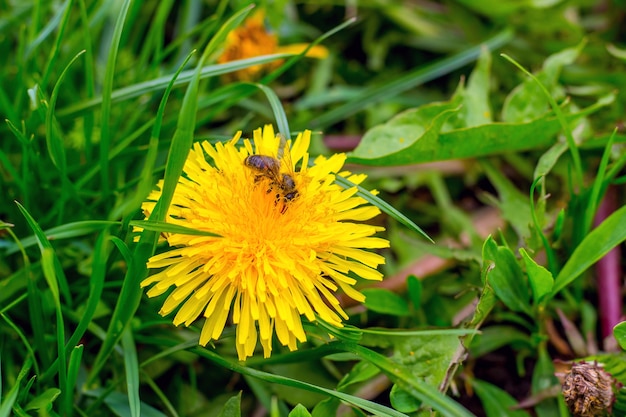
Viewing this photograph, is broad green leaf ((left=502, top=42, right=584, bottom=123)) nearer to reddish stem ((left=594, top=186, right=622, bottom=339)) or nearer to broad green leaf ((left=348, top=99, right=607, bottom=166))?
broad green leaf ((left=348, top=99, right=607, bottom=166))

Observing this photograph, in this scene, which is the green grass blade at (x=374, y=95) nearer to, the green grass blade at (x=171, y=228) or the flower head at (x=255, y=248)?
the flower head at (x=255, y=248)

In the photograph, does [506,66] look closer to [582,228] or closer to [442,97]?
[442,97]

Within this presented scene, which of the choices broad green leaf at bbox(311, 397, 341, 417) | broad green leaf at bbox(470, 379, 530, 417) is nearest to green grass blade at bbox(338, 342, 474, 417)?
broad green leaf at bbox(311, 397, 341, 417)

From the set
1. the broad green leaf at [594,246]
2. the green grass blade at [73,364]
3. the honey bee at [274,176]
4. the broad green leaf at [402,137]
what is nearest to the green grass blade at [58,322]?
A: the green grass blade at [73,364]

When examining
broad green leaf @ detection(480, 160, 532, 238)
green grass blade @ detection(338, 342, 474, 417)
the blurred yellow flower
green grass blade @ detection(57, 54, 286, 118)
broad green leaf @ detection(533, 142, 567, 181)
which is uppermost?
the blurred yellow flower

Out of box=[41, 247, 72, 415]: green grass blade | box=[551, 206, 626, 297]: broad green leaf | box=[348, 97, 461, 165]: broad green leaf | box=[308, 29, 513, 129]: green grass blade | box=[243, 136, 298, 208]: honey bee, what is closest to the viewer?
box=[41, 247, 72, 415]: green grass blade

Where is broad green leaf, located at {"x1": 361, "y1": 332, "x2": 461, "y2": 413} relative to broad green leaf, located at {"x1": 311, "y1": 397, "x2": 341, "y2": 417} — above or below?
above

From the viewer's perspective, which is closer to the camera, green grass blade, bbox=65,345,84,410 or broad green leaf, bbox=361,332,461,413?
green grass blade, bbox=65,345,84,410
